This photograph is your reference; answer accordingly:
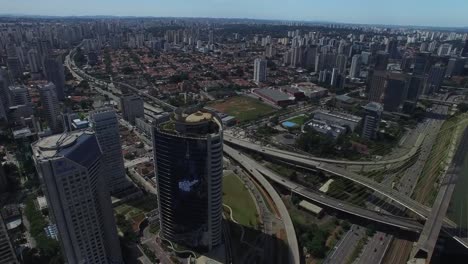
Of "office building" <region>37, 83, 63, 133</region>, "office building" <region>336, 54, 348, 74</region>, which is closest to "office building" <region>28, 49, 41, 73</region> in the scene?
"office building" <region>37, 83, 63, 133</region>

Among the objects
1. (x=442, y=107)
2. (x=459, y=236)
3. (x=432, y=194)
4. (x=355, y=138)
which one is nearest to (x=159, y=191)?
(x=459, y=236)

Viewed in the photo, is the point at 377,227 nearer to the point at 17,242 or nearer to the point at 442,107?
the point at 17,242

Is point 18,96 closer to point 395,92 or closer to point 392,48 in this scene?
point 395,92

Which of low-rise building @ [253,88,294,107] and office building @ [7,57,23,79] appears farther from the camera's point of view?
office building @ [7,57,23,79]

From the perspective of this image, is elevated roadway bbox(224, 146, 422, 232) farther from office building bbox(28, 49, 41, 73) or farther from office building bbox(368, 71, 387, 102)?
office building bbox(28, 49, 41, 73)

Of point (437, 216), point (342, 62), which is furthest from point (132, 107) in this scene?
point (342, 62)

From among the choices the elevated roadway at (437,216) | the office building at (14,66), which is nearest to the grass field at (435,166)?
the elevated roadway at (437,216)
